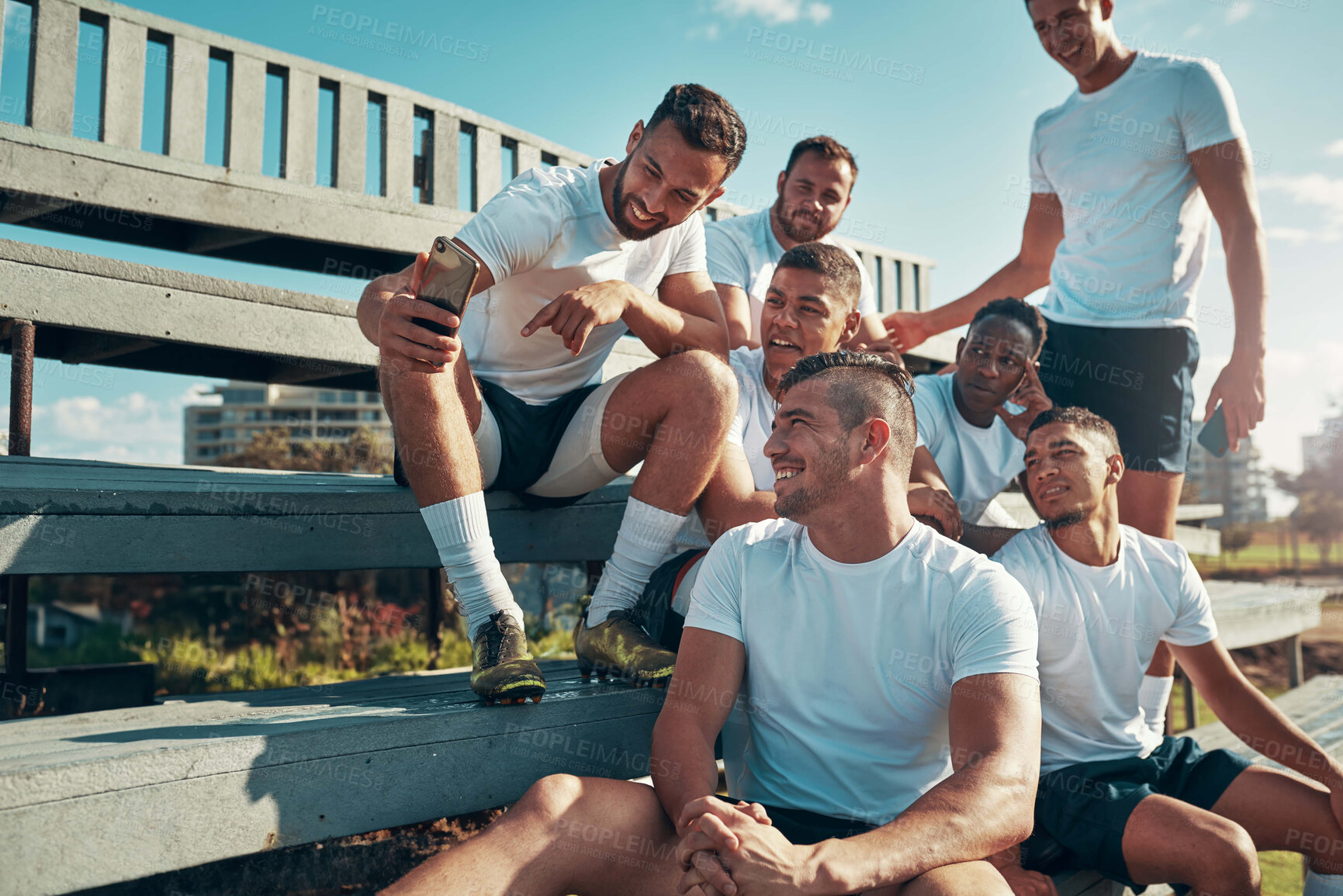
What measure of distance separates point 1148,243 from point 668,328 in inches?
56.0

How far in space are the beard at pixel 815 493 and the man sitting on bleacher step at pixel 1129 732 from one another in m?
0.63

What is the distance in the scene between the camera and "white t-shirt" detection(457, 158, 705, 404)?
6.31 feet

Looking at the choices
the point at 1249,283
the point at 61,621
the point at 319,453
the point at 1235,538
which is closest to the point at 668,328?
the point at 1249,283

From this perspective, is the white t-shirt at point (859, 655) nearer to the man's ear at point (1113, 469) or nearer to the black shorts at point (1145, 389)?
the man's ear at point (1113, 469)

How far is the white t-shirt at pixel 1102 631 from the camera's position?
6.03ft

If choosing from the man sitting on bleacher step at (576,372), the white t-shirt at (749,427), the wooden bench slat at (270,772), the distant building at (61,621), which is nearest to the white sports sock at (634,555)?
the man sitting on bleacher step at (576,372)

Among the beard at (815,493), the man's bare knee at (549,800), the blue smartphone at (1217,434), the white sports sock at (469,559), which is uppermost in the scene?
the blue smartphone at (1217,434)

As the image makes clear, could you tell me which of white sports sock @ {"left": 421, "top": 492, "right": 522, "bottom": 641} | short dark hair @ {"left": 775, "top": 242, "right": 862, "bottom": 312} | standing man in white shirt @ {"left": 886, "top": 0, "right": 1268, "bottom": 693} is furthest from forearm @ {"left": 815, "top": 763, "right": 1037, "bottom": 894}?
short dark hair @ {"left": 775, "top": 242, "right": 862, "bottom": 312}

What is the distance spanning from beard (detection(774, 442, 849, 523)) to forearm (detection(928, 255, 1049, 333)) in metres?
1.52

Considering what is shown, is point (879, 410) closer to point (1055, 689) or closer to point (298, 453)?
point (1055, 689)

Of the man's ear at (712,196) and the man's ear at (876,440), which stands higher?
the man's ear at (712,196)

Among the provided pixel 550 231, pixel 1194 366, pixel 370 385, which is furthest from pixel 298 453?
pixel 1194 366

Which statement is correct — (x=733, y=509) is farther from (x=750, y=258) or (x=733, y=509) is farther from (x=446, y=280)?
(x=750, y=258)

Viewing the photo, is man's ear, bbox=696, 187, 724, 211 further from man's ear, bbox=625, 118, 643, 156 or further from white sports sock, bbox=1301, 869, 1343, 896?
white sports sock, bbox=1301, 869, 1343, 896
